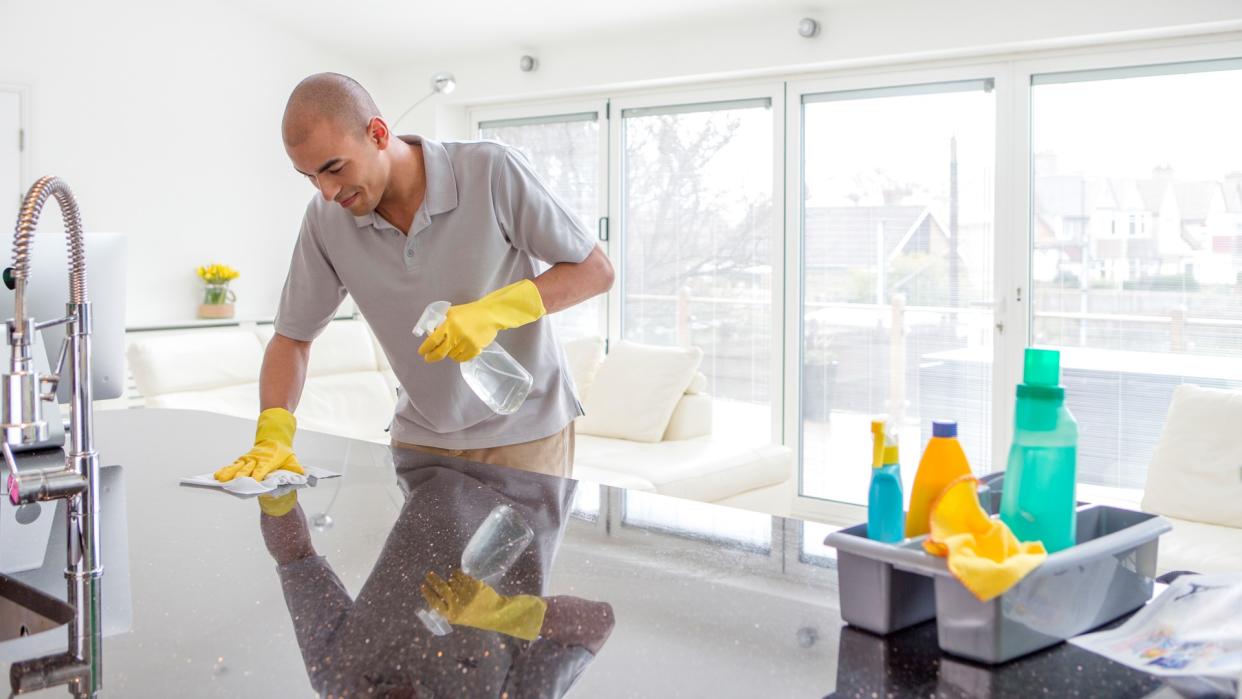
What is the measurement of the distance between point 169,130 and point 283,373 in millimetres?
3649

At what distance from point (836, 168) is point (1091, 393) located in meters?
1.40

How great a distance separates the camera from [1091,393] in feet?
13.8

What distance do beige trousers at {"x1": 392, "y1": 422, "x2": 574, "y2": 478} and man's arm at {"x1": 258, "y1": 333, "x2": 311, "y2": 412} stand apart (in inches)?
8.3

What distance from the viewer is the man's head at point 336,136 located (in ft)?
5.77

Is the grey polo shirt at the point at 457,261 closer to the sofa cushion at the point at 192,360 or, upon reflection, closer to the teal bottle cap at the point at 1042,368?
the teal bottle cap at the point at 1042,368

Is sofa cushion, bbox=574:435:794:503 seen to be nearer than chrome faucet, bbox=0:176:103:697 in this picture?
No

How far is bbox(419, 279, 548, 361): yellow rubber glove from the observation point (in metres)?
1.63

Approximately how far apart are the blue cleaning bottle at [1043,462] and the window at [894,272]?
12.1ft

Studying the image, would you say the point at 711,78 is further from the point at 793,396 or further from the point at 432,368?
the point at 432,368

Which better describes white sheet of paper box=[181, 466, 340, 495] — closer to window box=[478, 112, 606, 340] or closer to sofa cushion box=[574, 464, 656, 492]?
sofa cushion box=[574, 464, 656, 492]

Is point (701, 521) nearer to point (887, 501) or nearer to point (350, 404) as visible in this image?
point (887, 501)

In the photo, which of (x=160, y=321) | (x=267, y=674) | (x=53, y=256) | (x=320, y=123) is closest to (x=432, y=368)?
(x=320, y=123)

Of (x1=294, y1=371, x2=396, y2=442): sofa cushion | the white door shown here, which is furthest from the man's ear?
the white door

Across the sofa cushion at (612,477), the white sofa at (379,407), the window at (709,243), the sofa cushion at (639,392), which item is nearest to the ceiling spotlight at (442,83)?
the window at (709,243)
